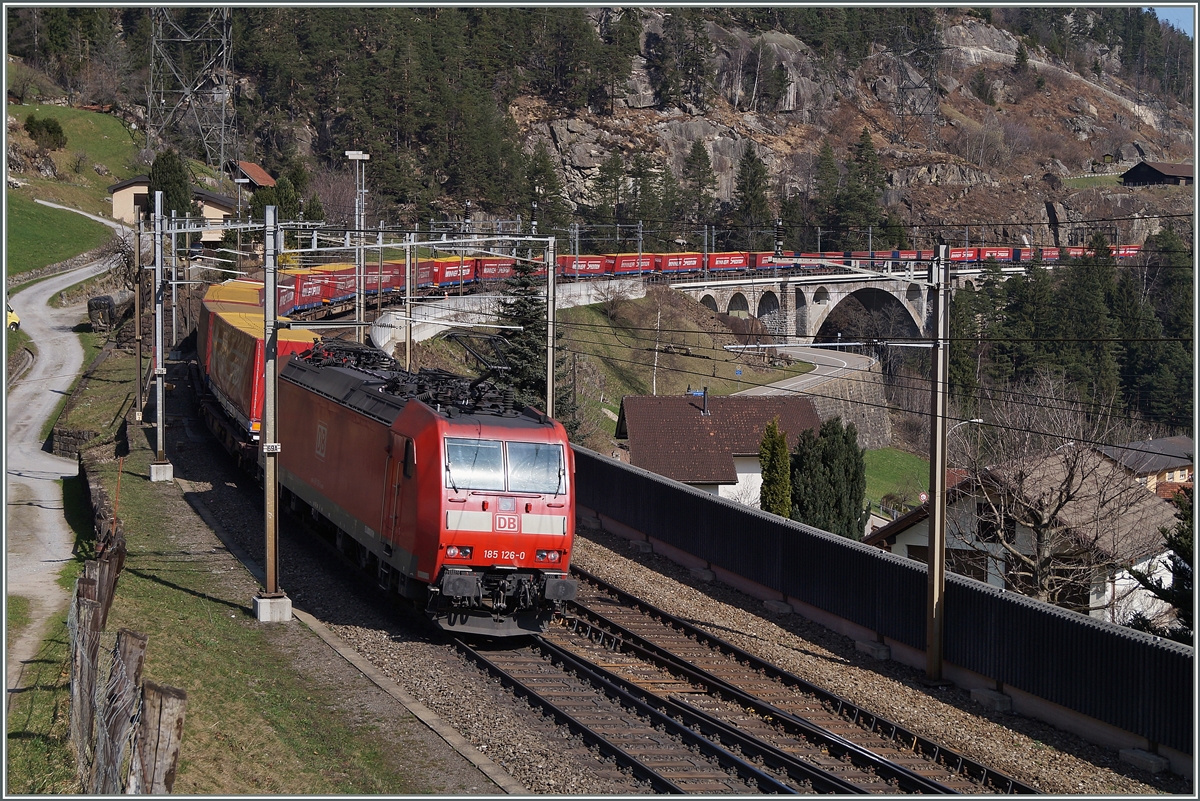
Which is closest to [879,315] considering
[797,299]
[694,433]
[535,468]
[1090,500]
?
[797,299]

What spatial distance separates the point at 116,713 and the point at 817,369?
77.7 meters

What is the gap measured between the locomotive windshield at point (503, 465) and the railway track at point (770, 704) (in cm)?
269

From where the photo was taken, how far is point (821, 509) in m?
37.6

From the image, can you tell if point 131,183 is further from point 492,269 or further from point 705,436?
point 705,436

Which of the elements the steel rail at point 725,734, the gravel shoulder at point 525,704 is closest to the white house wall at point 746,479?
the gravel shoulder at point 525,704

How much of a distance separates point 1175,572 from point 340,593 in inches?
569

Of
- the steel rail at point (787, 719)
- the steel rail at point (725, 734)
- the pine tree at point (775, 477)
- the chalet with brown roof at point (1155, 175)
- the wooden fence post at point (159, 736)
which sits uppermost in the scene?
the chalet with brown roof at point (1155, 175)

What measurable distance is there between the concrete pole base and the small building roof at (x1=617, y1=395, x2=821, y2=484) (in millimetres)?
25074

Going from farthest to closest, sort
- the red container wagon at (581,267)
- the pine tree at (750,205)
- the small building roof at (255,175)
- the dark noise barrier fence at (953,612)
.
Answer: the pine tree at (750,205)
the small building roof at (255,175)
the red container wagon at (581,267)
the dark noise barrier fence at (953,612)

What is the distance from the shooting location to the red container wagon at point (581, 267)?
7662 centimetres

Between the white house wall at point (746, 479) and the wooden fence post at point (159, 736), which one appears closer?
the wooden fence post at point (159, 736)

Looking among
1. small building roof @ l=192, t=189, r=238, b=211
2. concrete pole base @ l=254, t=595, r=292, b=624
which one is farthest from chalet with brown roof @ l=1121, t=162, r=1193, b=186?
concrete pole base @ l=254, t=595, r=292, b=624

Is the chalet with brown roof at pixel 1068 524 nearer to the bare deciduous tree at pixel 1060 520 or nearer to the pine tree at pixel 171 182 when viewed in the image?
the bare deciduous tree at pixel 1060 520

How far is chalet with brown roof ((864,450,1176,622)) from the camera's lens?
26938mm
